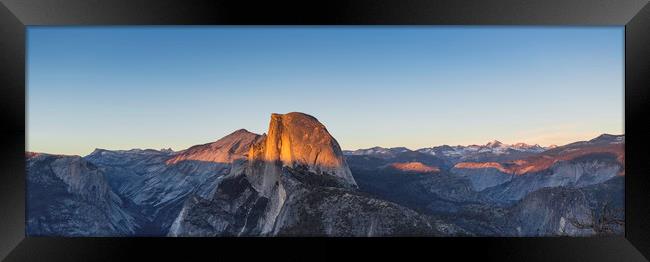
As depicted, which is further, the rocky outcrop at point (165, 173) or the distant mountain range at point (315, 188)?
the rocky outcrop at point (165, 173)

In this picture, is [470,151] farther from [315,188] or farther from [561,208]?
[315,188]

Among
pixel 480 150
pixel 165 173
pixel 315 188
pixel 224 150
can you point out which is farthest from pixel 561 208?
pixel 165 173

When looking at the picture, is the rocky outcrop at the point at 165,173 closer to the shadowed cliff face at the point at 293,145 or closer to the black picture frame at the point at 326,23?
the shadowed cliff face at the point at 293,145

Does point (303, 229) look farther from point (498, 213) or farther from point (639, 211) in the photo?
point (639, 211)

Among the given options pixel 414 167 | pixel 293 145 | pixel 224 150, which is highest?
pixel 293 145

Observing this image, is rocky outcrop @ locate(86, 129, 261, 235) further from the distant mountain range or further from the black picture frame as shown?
the black picture frame

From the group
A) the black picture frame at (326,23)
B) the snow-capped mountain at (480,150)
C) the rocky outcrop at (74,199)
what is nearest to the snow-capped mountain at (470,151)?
the snow-capped mountain at (480,150)
